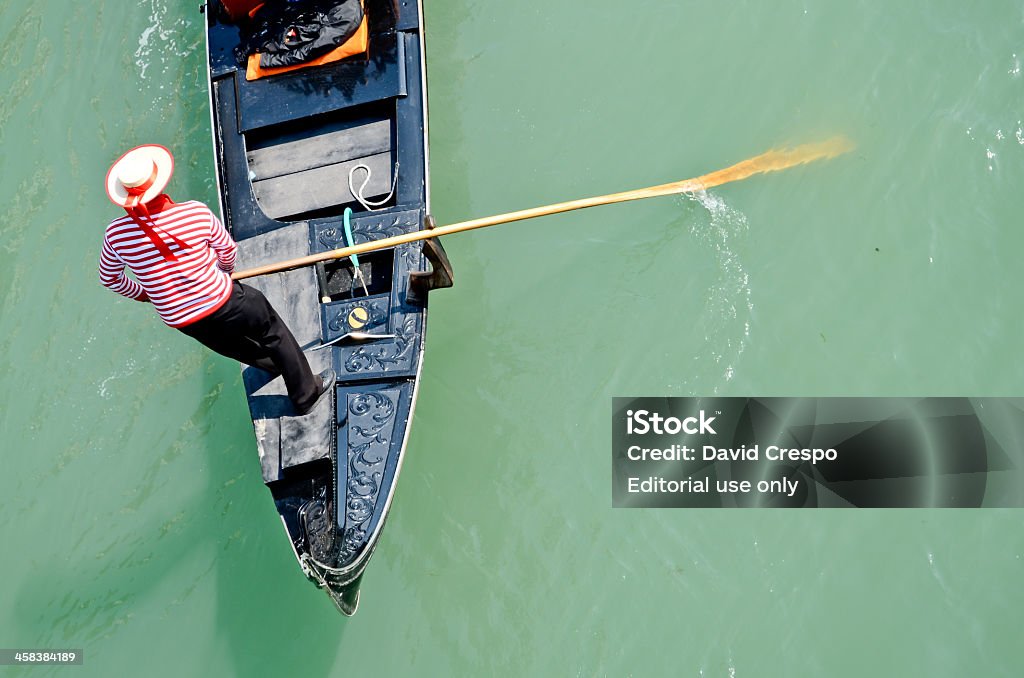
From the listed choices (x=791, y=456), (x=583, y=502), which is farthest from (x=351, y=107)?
(x=791, y=456)

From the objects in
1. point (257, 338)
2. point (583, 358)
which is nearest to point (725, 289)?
point (583, 358)

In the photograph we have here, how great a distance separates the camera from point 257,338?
178 inches

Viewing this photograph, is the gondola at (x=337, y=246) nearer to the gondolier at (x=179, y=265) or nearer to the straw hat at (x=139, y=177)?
the gondolier at (x=179, y=265)

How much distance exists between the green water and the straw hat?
65.5 inches

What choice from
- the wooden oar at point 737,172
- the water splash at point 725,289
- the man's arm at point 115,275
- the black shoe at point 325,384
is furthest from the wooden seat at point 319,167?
the water splash at point 725,289

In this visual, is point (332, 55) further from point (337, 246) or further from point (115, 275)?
point (115, 275)

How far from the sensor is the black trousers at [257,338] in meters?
4.30

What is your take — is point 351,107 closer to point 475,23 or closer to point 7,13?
point 475,23

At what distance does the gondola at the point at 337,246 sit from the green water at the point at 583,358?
1.59 ft

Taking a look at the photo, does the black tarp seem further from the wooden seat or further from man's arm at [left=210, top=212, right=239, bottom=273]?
man's arm at [left=210, top=212, right=239, bottom=273]

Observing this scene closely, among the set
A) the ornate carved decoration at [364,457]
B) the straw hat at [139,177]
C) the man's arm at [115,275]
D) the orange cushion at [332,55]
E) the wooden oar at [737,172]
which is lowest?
the ornate carved decoration at [364,457]

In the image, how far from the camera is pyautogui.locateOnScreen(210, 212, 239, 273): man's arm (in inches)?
163

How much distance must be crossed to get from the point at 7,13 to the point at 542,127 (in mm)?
3450

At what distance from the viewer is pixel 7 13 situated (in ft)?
21.8
